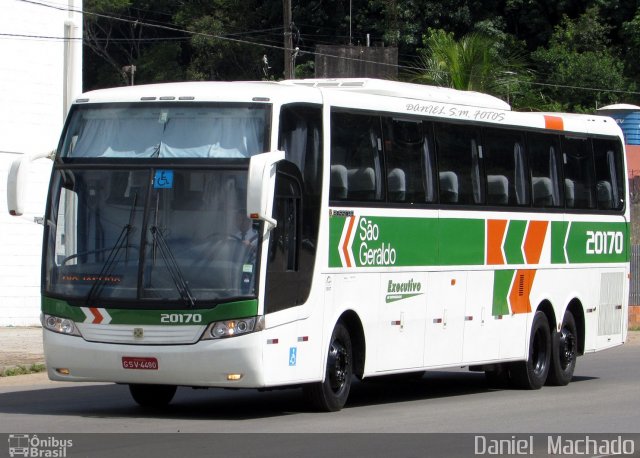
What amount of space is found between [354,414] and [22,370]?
21.9 ft

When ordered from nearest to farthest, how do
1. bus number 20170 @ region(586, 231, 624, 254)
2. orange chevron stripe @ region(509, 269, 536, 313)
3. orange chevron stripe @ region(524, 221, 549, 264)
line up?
orange chevron stripe @ region(509, 269, 536, 313) < orange chevron stripe @ region(524, 221, 549, 264) < bus number 20170 @ region(586, 231, 624, 254)

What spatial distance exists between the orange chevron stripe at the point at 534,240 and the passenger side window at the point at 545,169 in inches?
11.2

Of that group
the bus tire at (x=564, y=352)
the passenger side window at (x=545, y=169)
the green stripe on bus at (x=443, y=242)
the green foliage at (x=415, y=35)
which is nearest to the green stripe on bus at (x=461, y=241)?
the green stripe on bus at (x=443, y=242)

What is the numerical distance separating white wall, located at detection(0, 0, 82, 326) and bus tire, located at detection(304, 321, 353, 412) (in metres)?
13.8

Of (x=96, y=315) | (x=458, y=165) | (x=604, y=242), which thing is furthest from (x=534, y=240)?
(x=96, y=315)

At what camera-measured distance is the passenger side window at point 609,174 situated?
19.2 metres

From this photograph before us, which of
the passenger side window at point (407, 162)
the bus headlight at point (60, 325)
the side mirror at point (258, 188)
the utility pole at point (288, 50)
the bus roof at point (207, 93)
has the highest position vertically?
the utility pole at point (288, 50)

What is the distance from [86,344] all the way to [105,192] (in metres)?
1.50

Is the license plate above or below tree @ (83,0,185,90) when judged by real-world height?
below

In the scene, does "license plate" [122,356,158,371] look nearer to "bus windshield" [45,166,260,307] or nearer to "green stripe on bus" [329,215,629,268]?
"bus windshield" [45,166,260,307]

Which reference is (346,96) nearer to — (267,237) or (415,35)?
(267,237)

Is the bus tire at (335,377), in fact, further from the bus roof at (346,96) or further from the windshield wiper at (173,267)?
the bus roof at (346,96)

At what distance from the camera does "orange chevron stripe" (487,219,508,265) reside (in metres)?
16.4
